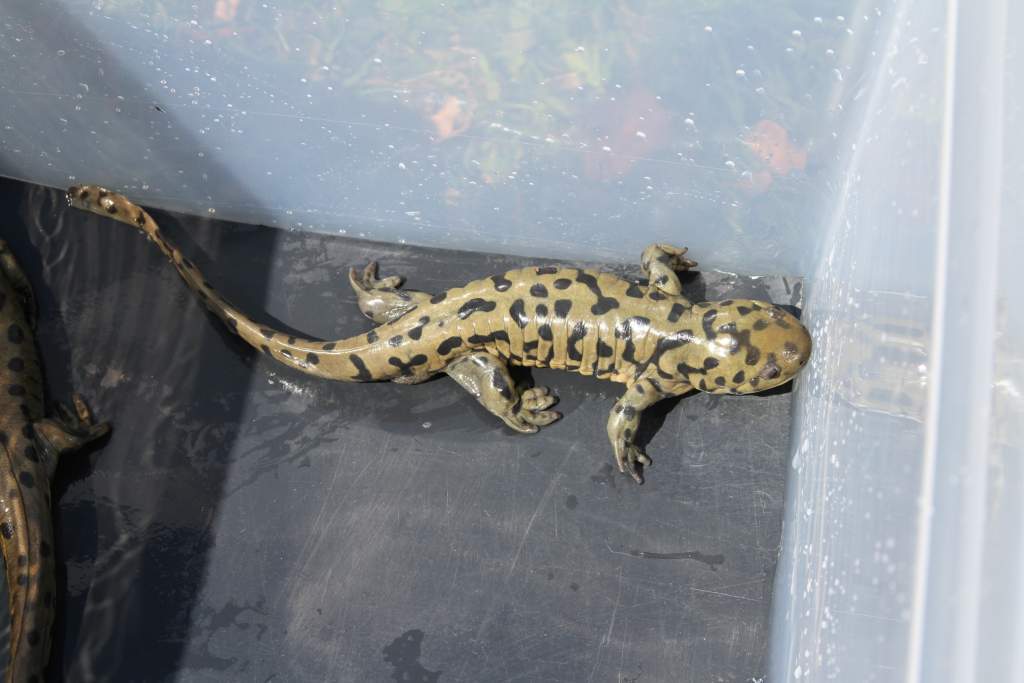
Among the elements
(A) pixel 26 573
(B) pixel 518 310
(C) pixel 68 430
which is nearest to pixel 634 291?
(B) pixel 518 310

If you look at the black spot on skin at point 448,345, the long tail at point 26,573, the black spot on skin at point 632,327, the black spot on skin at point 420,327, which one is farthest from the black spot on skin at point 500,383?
the long tail at point 26,573

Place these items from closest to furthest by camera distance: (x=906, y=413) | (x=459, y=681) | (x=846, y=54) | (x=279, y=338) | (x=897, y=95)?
1. (x=906, y=413)
2. (x=897, y=95)
3. (x=846, y=54)
4. (x=459, y=681)
5. (x=279, y=338)

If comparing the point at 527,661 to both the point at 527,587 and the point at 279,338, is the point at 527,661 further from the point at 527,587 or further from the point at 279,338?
the point at 279,338

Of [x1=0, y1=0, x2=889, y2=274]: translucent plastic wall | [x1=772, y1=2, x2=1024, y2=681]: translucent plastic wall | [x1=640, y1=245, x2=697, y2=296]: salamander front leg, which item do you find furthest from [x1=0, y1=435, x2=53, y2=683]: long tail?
[x1=772, y1=2, x2=1024, y2=681]: translucent plastic wall

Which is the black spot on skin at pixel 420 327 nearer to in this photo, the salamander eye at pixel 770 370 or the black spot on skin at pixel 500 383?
the black spot on skin at pixel 500 383

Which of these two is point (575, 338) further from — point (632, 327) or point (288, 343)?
point (288, 343)

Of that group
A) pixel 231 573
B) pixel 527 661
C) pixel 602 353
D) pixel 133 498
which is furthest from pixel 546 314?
pixel 133 498

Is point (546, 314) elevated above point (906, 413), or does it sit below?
above
